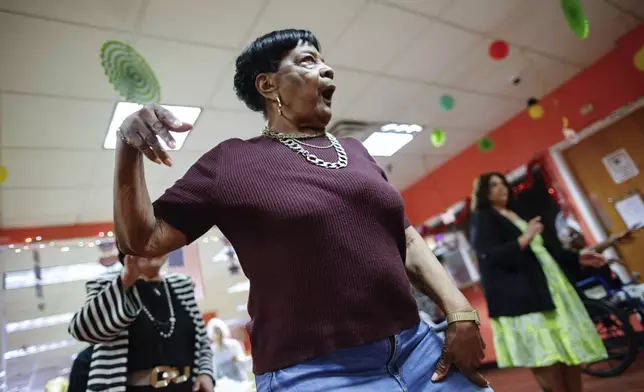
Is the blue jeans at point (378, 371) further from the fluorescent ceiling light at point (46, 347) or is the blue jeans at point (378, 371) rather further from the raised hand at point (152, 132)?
the fluorescent ceiling light at point (46, 347)

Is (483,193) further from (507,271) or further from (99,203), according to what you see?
(99,203)

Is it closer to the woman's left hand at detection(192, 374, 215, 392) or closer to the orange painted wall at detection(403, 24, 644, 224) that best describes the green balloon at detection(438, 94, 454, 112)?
the orange painted wall at detection(403, 24, 644, 224)

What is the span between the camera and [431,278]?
0.92m

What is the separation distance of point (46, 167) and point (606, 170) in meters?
6.05

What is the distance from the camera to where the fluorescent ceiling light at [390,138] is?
4.89 m

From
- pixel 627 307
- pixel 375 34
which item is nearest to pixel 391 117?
pixel 375 34

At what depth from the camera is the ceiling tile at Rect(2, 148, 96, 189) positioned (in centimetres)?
351

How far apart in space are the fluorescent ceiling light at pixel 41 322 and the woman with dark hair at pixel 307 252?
794 cm

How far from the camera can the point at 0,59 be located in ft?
8.25

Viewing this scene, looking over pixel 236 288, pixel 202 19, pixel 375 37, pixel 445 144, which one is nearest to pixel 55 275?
pixel 236 288

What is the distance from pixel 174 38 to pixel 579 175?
191 inches

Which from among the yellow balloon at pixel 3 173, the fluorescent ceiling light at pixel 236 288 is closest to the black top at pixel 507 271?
the yellow balloon at pixel 3 173

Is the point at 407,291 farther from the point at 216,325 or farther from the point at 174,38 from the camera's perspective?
the point at 216,325

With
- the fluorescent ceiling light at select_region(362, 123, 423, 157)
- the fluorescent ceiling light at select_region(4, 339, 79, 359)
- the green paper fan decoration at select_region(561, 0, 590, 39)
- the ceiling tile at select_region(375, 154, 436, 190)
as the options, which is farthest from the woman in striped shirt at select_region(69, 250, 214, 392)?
the fluorescent ceiling light at select_region(4, 339, 79, 359)
